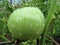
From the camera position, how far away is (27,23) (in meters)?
0.50

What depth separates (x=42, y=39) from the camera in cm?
56

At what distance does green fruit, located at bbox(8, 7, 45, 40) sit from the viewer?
497mm

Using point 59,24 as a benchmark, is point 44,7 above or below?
above

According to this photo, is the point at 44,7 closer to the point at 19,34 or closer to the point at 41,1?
the point at 41,1

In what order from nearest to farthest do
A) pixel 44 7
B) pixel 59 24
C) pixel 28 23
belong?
pixel 28 23, pixel 44 7, pixel 59 24

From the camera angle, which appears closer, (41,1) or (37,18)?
(37,18)

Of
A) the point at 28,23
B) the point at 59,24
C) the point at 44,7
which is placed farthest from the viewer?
the point at 59,24

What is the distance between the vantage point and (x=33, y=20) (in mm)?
504

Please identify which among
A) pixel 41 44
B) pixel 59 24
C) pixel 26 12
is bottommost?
pixel 59 24

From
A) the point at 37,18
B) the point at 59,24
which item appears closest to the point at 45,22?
the point at 37,18

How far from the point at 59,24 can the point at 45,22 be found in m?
0.58

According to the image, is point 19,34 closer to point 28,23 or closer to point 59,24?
point 28,23

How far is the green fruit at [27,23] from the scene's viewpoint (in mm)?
497

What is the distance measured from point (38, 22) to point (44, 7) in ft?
1.61
